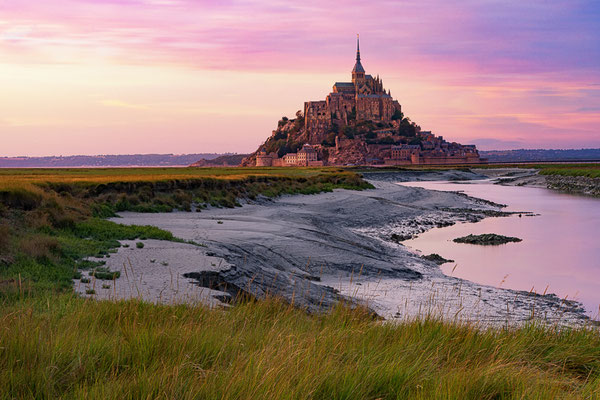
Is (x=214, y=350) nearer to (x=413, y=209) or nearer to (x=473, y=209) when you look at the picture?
(x=413, y=209)

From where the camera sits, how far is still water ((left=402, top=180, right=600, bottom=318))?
562 inches

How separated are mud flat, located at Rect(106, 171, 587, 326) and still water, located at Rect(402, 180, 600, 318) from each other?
31.8 inches

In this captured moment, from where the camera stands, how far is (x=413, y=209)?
3400 centimetres

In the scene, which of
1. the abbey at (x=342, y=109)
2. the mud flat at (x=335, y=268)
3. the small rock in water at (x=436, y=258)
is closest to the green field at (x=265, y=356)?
the mud flat at (x=335, y=268)

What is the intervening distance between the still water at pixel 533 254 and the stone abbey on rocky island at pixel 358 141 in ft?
463

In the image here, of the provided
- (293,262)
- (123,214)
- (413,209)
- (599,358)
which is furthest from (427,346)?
(413,209)

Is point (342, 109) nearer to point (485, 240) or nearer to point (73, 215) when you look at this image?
point (485, 240)

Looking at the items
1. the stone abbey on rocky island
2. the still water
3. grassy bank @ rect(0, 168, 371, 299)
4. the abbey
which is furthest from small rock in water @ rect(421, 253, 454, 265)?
the abbey

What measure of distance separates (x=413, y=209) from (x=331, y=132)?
6225 inches

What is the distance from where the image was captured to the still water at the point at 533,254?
1428 cm

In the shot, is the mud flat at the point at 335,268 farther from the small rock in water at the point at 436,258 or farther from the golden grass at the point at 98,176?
the golden grass at the point at 98,176

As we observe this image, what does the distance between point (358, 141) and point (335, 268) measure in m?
168

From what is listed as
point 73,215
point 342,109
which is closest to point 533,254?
point 73,215

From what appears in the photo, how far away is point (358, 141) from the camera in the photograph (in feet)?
588
